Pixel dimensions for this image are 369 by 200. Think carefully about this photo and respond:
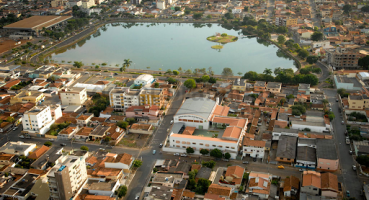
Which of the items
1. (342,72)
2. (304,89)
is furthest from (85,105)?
(342,72)

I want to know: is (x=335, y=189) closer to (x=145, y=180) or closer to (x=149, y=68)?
(x=145, y=180)

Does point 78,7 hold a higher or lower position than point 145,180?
higher

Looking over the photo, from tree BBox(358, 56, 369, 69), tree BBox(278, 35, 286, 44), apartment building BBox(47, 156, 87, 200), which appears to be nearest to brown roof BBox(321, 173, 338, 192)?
apartment building BBox(47, 156, 87, 200)

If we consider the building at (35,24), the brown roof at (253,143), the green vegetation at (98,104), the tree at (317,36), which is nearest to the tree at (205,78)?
the green vegetation at (98,104)

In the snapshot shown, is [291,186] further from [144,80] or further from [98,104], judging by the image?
[144,80]

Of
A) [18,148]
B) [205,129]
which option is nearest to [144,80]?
[205,129]

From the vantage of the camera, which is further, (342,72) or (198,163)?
(342,72)

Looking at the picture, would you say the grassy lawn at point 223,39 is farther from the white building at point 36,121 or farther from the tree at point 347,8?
the white building at point 36,121
